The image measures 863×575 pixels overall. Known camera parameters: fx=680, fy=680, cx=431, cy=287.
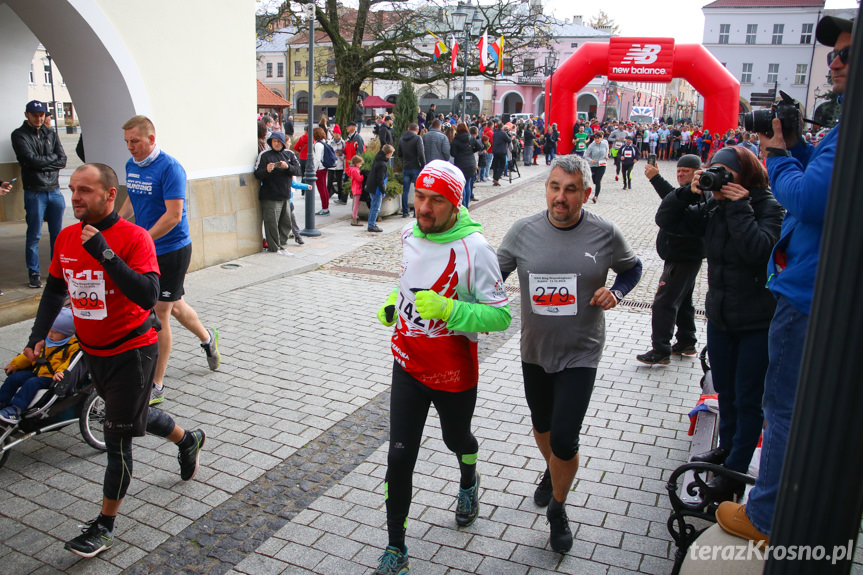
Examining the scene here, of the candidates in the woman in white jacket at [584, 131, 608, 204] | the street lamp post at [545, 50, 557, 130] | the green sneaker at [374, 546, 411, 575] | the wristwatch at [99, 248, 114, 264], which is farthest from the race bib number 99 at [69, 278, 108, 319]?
the street lamp post at [545, 50, 557, 130]

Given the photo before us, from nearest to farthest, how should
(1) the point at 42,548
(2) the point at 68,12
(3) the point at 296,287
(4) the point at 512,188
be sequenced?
(1) the point at 42,548 < (2) the point at 68,12 < (3) the point at 296,287 < (4) the point at 512,188

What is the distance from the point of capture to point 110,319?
333 cm

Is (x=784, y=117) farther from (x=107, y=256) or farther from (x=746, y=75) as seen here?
(x=746, y=75)

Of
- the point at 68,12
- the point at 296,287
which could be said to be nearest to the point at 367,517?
the point at 296,287

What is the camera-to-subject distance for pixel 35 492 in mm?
3840

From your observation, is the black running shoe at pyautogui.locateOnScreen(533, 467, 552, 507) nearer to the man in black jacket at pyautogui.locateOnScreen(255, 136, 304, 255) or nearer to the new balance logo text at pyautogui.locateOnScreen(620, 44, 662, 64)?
the man in black jacket at pyautogui.locateOnScreen(255, 136, 304, 255)

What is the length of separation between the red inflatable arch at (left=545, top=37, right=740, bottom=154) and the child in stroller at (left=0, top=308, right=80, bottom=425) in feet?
62.8

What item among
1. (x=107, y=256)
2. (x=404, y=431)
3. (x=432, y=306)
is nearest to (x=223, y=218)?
(x=107, y=256)

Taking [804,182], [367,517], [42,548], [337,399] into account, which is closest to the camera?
[804,182]

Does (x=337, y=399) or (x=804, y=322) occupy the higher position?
(x=804, y=322)

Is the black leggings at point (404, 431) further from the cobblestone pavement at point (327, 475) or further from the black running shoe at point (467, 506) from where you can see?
the black running shoe at point (467, 506)

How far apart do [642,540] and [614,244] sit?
154cm

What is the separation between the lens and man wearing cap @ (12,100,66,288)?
7434 mm

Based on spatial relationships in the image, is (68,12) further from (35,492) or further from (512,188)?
(512,188)
